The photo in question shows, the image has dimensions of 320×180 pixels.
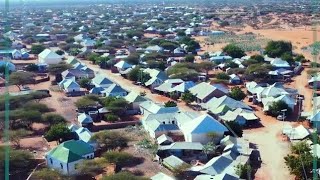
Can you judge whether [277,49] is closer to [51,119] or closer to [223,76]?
[223,76]

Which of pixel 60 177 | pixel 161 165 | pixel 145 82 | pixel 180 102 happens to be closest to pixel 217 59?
pixel 145 82

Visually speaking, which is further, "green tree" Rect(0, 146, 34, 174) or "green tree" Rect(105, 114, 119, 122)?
"green tree" Rect(105, 114, 119, 122)

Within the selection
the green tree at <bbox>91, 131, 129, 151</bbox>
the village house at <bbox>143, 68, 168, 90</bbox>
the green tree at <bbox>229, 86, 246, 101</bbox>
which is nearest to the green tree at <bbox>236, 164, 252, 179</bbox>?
the green tree at <bbox>91, 131, 129, 151</bbox>

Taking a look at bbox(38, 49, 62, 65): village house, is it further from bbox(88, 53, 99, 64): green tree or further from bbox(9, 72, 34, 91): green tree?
bbox(9, 72, 34, 91): green tree

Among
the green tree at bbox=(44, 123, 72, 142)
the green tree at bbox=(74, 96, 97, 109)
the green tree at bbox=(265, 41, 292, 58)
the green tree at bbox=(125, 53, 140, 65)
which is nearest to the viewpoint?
the green tree at bbox=(44, 123, 72, 142)

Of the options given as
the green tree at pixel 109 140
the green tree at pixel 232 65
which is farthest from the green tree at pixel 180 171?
the green tree at pixel 232 65

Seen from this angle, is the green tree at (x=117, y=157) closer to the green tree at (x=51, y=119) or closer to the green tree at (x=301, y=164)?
the green tree at (x=301, y=164)

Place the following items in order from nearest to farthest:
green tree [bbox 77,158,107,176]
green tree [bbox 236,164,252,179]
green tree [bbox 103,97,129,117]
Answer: green tree [bbox 236,164,252,179], green tree [bbox 77,158,107,176], green tree [bbox 103,97,129,117]
